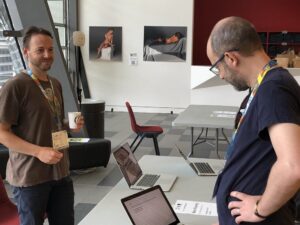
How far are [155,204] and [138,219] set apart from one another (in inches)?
5.3

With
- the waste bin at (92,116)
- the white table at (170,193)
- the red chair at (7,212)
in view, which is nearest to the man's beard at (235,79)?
the white table at (170,193)

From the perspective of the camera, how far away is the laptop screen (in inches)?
92.8

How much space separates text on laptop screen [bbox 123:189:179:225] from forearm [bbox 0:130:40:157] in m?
0.63

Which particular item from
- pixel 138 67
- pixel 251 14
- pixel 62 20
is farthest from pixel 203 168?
pixel 251 14

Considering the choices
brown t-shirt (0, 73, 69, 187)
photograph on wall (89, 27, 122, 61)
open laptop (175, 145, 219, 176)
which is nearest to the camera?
brown t-shirt (0, 73, 69, 187)

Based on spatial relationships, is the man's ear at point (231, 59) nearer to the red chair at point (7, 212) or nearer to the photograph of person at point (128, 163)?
the photograph of person at point (128, 163)

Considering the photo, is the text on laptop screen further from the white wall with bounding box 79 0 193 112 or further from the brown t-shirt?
the white wall with bounding box 79 0 193 112

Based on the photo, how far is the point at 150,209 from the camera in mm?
1778

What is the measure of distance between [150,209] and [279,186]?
0.75m

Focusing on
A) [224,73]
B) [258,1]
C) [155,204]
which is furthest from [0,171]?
[258,1]

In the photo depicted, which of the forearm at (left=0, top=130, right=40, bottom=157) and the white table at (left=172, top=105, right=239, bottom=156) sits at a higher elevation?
the forearm at (left=0, top=130, right=40, bottom=157)

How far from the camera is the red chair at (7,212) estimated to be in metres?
2.48

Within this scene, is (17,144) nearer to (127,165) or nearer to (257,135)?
(127,165)

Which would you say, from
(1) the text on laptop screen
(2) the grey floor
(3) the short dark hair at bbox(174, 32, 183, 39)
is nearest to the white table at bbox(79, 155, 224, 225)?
(1) the text on laptop screen
